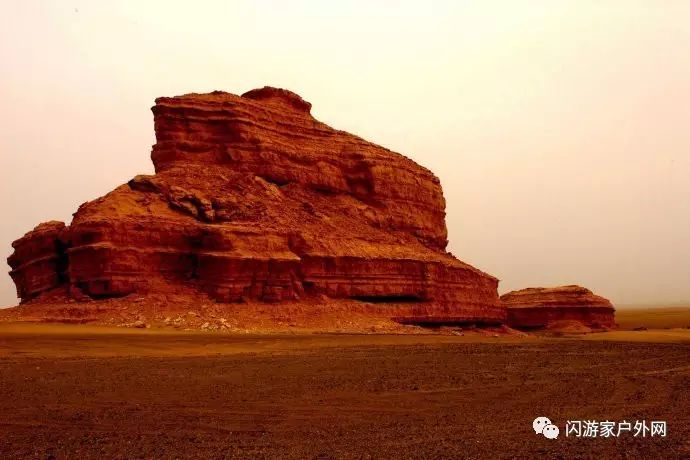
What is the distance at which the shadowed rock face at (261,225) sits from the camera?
31172 mm

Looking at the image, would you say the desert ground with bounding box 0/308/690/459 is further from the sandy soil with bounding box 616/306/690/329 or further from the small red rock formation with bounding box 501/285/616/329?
the sandy soil with bounding box 616/306/690/329

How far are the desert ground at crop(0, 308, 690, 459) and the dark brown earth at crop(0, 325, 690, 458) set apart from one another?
3 centimetres

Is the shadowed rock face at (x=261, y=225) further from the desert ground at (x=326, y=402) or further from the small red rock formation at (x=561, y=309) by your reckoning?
the desert ground at (x=326, y=402)

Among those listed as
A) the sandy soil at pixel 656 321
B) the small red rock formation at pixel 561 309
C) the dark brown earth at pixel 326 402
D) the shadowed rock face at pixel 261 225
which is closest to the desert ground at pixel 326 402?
the dark brown earth at pixel 326 402

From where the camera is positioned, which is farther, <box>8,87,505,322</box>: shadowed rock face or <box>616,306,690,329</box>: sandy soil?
<box>616,306,690,329</box>: sandy soil

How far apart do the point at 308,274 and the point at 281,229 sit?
10.2 feet

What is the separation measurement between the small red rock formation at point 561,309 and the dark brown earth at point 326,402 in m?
38.2

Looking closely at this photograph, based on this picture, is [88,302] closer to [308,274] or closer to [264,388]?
[308,274]

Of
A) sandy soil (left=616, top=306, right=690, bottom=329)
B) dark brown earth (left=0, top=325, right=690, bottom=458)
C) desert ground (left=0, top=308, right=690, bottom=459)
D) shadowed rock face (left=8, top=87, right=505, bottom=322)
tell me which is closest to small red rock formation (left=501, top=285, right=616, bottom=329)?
shadowed rock face (left=8, top=87, right=505, bottom=322)

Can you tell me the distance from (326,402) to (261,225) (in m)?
24.2

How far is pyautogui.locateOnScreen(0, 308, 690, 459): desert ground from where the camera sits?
7.16 metres

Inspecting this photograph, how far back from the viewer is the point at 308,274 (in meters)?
35.1

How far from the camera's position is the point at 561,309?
56.2 m

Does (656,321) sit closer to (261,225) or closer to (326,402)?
(261,225)
